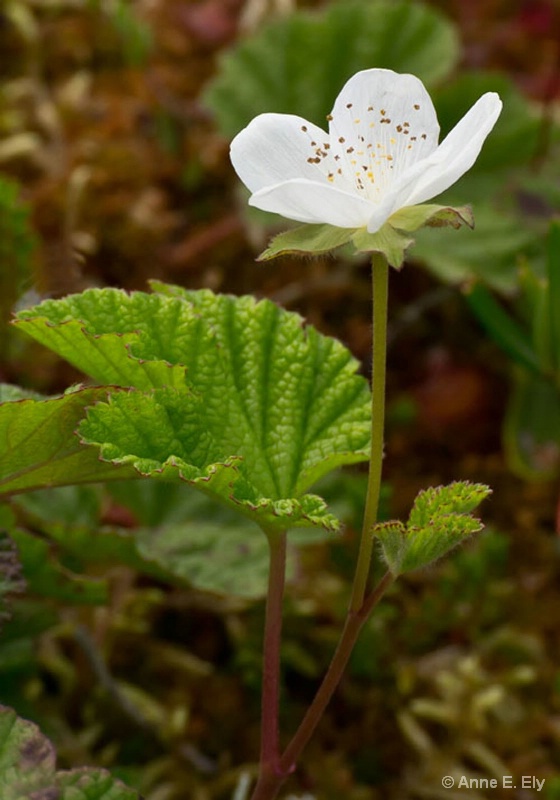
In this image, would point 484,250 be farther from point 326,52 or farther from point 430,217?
point 430,217

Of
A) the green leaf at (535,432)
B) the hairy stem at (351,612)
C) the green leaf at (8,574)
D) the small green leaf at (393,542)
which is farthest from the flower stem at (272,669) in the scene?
the green leaf at (535,432)

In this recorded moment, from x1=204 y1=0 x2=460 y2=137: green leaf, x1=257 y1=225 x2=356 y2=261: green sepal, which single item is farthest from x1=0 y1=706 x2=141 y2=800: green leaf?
x1=204 y1=0 x2=460 y2=137: green leaf

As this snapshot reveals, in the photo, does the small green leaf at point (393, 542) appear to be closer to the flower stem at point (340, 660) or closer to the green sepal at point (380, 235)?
the flower stem at point (340, 660)

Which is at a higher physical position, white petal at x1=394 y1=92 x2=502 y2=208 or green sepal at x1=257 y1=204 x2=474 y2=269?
white petal at x1=394 y1=92 x2=502 y2=208

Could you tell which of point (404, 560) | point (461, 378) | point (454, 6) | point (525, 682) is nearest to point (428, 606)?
point (525, 682)

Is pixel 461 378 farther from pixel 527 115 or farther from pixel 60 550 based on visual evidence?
pixel 60 550

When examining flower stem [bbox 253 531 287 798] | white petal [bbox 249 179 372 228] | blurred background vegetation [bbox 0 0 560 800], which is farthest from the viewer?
blurred background vegetation [bbox 0 0 560 800]

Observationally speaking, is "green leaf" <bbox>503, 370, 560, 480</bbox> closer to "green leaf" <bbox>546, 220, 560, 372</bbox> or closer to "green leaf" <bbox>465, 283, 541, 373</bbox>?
"green leaf" <bbox>465, 283, 541, 373</bbox>
